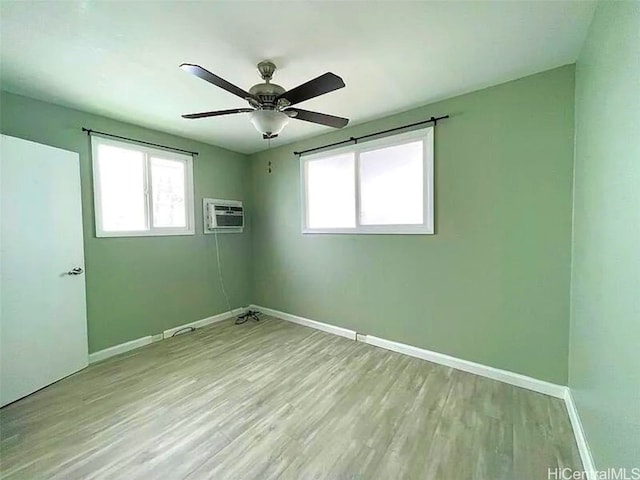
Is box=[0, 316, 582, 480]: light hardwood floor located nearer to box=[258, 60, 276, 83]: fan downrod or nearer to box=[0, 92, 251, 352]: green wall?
box=[0, 92, 251, 352]: green wall

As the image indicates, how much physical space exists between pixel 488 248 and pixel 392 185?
1140 mm

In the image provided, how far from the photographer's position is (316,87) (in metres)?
1.62

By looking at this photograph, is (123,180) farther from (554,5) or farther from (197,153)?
(554,5)

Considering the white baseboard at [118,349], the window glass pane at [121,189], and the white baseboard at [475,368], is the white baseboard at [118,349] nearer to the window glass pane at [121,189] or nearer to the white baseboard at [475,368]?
the window glass pane at [121,189]

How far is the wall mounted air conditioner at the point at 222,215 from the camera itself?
3.85 meters

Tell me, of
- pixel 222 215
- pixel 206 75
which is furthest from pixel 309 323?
pixel 206 75

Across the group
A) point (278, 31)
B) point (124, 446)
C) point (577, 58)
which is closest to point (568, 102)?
point (577, 58)

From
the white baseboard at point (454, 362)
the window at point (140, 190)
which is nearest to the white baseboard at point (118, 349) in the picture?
the window at point (140, 190)

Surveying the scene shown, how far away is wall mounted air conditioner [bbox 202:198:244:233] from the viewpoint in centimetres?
385

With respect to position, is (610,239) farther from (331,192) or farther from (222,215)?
(222,215)

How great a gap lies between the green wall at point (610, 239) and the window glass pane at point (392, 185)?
124cm

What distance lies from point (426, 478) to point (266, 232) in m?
3.49

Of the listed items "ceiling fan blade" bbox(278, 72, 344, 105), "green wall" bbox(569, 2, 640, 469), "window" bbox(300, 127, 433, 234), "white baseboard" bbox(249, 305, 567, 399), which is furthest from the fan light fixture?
"white baseboard" bbox(249, 305, 567, 399)

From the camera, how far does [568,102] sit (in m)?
2.01
